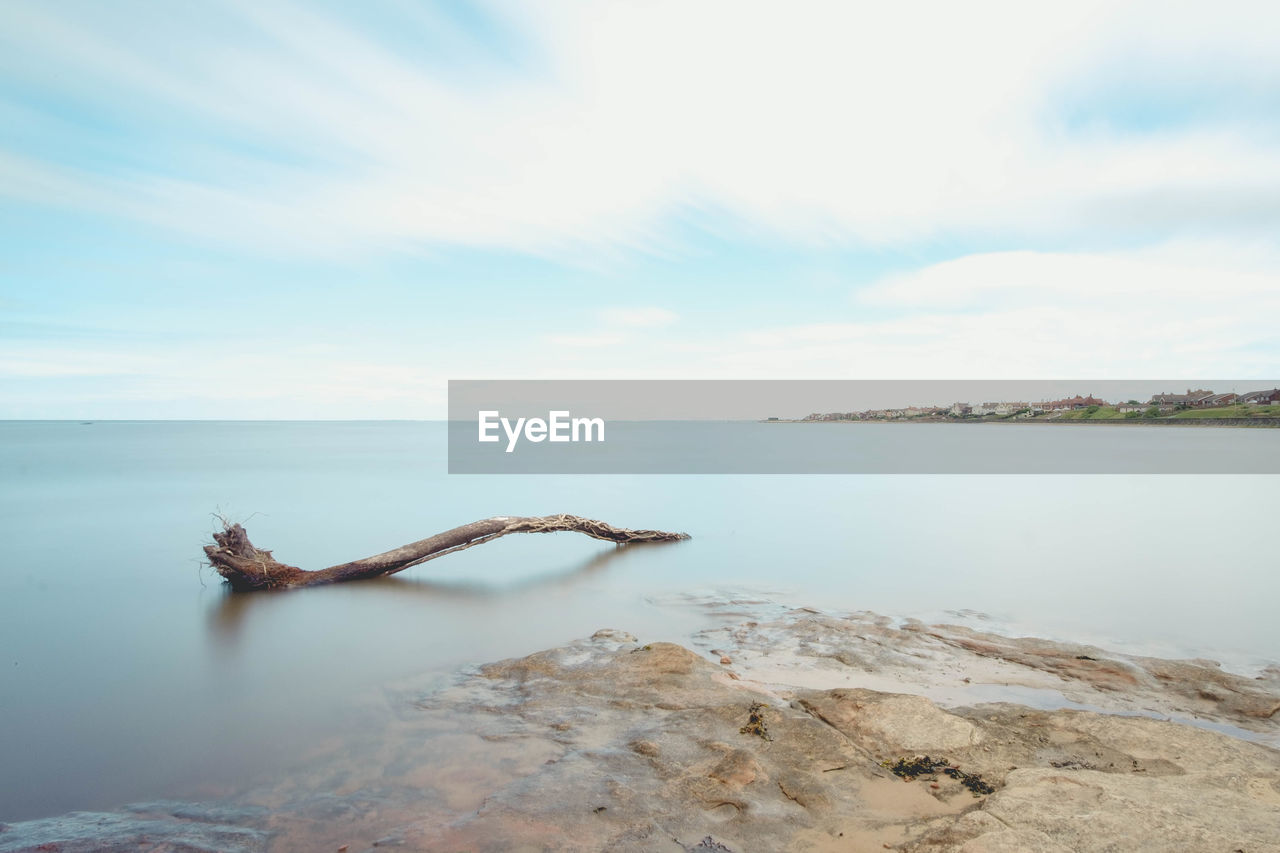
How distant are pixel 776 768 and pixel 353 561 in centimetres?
992

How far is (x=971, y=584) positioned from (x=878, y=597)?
2.11 metres

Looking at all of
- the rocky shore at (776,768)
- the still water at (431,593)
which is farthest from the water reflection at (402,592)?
the rocky shore at (776,768)

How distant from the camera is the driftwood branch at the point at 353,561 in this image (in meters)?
11.5

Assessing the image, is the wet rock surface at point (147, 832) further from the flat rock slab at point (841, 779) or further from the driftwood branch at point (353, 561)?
the driftwood branch at point (353, 561)

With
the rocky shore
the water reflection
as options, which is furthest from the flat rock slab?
the water reflection

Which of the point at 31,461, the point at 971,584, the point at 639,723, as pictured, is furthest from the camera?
the point at 31,461

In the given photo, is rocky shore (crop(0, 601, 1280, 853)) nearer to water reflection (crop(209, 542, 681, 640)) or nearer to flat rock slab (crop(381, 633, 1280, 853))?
flat rock slab (crop(381, 633, 1280, 853))

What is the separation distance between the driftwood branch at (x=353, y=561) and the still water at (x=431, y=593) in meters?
0.44

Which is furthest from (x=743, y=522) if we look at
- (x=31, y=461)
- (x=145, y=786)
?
(x=31, y=461)

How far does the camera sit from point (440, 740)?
5.92 metres

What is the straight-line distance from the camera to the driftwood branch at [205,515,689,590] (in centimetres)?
1147

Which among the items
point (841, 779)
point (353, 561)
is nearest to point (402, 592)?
point (353, 561)

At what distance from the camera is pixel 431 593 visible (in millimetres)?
11781

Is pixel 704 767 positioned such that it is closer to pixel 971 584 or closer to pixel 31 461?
pixel 971 584
